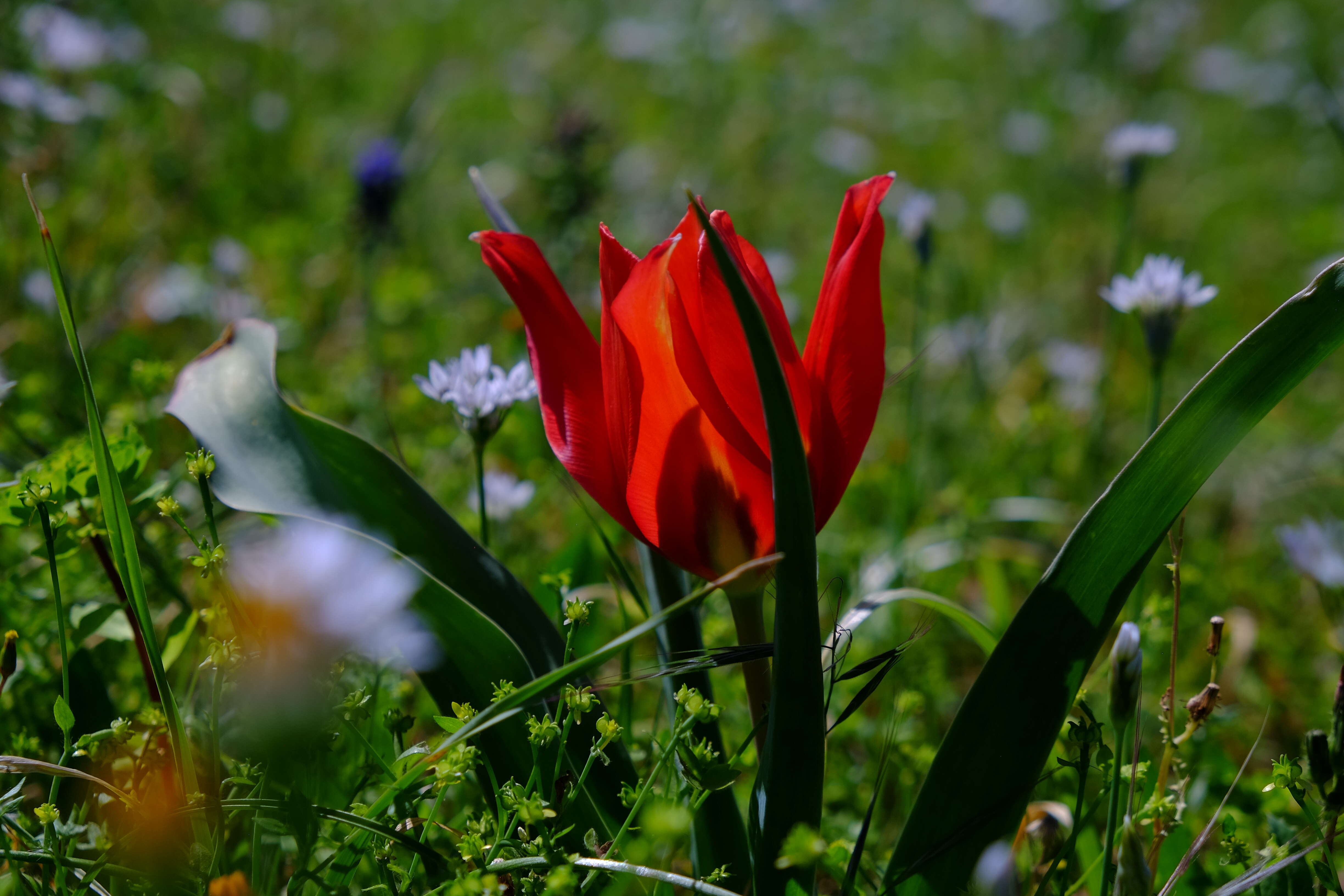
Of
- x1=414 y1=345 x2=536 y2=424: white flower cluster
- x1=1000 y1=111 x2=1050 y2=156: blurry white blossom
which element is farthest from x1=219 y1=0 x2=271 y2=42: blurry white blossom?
x1=414 y1=345 x2=536 y2=424: white flower cluster

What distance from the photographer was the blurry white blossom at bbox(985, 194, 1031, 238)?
3229mm

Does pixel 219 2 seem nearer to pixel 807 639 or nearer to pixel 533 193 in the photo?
pixel 533 193

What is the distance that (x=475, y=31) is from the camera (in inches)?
203

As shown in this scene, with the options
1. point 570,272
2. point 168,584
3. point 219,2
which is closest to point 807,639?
point 168,584

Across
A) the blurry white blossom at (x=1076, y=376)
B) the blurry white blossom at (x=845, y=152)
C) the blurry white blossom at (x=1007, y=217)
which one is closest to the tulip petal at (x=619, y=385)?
the blurry white blossom at (x=1076, y=376)

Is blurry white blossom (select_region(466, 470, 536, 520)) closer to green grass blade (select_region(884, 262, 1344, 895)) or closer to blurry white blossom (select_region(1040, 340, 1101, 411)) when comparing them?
green grass blade (select_region(884, 262, 1344, 895))

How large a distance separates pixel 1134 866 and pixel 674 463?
1.40 feet

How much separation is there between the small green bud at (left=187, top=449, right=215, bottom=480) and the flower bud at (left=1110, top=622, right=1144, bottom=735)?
27.9 inches

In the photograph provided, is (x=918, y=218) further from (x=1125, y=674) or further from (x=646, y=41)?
(x=646, y=41)

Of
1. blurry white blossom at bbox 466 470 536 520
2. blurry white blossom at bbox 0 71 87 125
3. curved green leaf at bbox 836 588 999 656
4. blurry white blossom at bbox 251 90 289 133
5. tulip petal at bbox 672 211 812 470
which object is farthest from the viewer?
blurry white blossom at bbox 251 90 289 133

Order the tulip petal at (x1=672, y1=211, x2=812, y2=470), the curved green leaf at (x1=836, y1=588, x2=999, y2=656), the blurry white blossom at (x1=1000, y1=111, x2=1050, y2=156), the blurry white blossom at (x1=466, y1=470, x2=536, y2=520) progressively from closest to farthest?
the tulip petal at (x1=672, y1=211, x2=812, y2=470) < the curved green leaf at (x1=836, y1=588, x2=999, y2=656) < the blurry white blossom at (x1=466, y1=470, x2=536, y2=520) < the blurry white blossom at (x1=1000, y1=111, x2=1050, y2=156)

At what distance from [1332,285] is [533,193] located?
3.11m

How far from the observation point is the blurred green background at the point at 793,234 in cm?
164

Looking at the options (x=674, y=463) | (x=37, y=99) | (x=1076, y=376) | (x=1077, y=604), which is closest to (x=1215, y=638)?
(x=1077, y=604)
